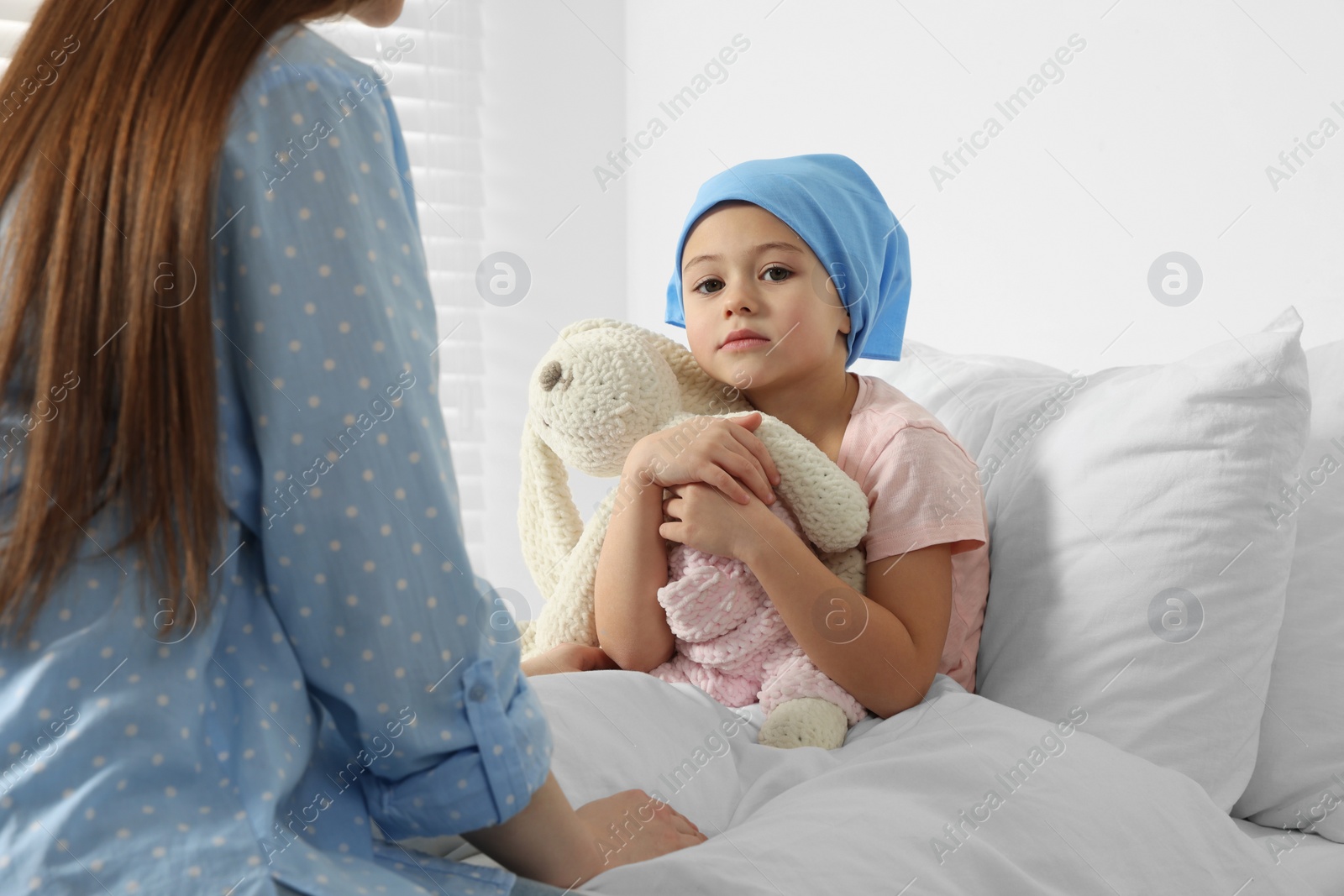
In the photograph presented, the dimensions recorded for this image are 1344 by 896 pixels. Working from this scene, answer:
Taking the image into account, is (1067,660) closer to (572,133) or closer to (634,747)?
(634,747)

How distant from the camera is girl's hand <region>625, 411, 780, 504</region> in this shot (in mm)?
970

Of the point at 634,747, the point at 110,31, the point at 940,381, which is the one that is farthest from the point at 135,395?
the point at 940,381

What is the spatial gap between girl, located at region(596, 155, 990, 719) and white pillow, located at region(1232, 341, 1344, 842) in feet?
0.89

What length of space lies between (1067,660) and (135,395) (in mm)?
823

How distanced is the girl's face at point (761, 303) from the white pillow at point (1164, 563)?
280 mm

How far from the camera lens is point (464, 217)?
232 cm

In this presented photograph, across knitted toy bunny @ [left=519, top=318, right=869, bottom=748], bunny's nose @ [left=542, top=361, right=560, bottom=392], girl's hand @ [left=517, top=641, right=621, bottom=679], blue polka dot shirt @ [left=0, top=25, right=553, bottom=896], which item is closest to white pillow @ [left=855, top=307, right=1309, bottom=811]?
knitted toy bunny @ [left=519, top=318, right=869, bottom=748]

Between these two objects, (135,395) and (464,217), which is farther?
(464,217)

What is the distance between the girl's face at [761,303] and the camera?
1082 mm

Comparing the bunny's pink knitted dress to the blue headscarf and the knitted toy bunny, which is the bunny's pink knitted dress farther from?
the blue headscarf

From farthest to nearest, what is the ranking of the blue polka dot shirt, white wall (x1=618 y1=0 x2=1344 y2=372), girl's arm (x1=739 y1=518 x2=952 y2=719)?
white wall (x1=618 y1=0 x2=1344 y2=372) → girl's arm (x1=739 y1=518 x2=952 y2=719) → the blue polka dot shirt

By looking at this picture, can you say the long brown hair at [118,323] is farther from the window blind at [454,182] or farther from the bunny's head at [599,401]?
the window blind at [454,182]

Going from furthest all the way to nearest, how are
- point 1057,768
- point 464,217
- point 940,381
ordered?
point 464,217 → point 940,381 → point 1057,768

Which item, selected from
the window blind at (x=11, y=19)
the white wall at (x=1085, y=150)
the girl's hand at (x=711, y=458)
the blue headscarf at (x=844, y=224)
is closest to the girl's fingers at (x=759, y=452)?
the girl's hand at (x=711, y=458)
